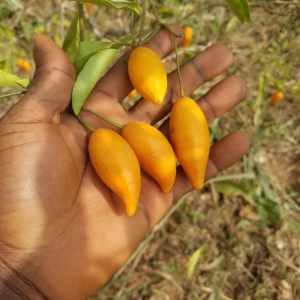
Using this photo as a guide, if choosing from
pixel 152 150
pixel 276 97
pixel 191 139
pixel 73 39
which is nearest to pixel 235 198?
pixel 276 97

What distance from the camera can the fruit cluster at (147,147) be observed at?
141 centimetres

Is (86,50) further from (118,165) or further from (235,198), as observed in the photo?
(235,198)

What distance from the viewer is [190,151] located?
5.02 feet

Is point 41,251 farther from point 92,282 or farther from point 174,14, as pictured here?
point 174,14

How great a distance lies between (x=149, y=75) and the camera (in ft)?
5.06

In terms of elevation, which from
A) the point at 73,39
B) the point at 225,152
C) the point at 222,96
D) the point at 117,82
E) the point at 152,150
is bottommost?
the point at 225,152

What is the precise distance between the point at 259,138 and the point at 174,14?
1.73m

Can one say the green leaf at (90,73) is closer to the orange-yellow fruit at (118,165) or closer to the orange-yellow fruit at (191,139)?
the orange-yellow fruit at (118,165)

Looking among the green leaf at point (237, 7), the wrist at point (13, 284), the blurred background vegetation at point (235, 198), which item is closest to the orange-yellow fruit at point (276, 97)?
the blurred background vegetation at point (235, 198)

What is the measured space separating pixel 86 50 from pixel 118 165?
0.72m

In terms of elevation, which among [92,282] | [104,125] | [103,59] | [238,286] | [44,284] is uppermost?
[103,59]

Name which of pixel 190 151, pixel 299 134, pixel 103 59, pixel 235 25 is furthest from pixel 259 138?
pixel 103 59

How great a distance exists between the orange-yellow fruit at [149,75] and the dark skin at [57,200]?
1.23 feet

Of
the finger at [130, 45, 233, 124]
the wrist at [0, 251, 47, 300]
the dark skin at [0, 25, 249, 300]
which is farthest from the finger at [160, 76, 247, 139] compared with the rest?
the wrist at [0, 251, 47, 300]
